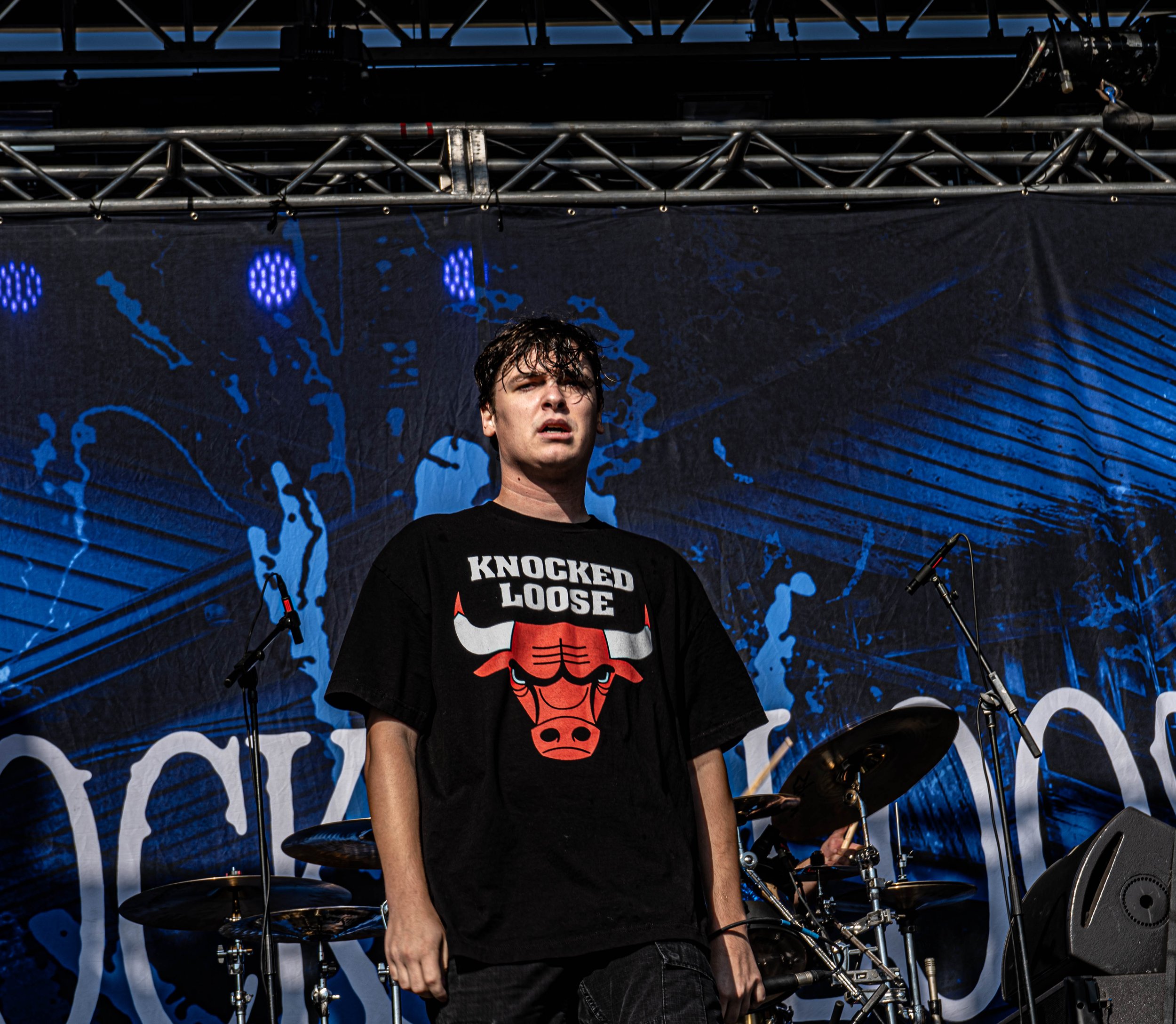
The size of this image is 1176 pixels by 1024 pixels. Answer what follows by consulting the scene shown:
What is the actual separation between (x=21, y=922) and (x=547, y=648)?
2.99 m

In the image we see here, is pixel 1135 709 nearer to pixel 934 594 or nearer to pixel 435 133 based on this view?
pixel 934 594

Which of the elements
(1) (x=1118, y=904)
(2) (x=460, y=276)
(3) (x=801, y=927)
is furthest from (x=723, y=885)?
(2) (x=460, y=276)

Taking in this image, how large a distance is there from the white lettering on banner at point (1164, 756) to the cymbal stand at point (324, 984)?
2.84m

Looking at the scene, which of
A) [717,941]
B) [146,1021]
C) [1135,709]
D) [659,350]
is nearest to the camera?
[717,941]

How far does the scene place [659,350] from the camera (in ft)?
16.8

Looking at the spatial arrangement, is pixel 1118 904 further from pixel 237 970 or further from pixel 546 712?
pixel 237 970

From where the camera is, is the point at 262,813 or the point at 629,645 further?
the point at 262,813

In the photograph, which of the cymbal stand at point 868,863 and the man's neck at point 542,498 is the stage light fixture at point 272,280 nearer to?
the cymbal stand at point 868,863

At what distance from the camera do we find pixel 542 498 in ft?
7.18

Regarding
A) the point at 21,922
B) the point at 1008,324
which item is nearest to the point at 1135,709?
the point at 1008,324

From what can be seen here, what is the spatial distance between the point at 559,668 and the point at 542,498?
312mm

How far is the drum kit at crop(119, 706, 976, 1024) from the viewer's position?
368cm

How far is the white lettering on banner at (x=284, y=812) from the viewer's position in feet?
14.1

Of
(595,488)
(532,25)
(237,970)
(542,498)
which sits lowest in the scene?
(237,970)
